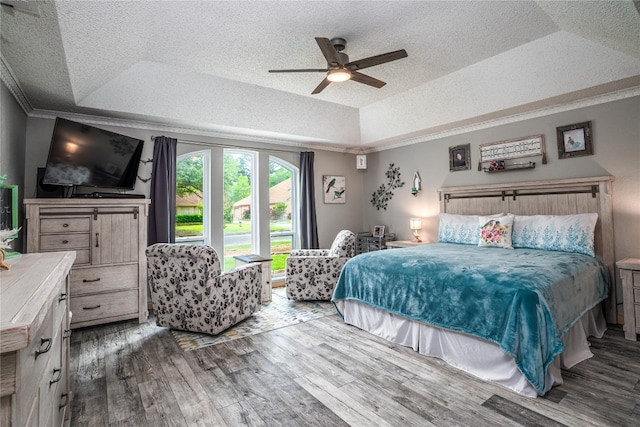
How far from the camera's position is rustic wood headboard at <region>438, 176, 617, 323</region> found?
3668mm

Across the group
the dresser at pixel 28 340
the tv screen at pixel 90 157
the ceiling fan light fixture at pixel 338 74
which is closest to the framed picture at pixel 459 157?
the ceiling fan light fixture at pixel 338 74

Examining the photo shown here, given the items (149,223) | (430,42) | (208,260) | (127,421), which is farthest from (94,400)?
(430,42)

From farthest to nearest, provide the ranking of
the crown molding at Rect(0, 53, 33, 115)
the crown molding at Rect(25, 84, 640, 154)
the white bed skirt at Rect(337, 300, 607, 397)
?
the crown molding at Rect(25, 84, 640, 154), the crown molding at Rect(0, 53, 33, 115), the white bed skirt at Rect(337, 300, 607, 397)

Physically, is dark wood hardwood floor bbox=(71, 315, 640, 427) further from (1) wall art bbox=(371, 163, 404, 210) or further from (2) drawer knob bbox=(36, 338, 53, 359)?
(1) wall art bbox=(371, 163, 404, 210)

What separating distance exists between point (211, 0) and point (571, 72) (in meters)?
3.64

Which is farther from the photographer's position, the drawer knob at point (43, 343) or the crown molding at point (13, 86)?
the crown molding at point (13, 86)

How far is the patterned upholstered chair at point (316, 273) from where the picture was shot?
4625 millimetres

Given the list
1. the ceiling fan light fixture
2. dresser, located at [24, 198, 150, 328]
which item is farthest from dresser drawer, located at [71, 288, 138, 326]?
the ceiling fan light fixture

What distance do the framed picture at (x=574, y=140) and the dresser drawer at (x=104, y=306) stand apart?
558 centimetres

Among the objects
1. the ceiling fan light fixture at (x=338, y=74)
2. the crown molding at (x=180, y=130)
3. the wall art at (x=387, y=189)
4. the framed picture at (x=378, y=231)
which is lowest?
the framed picture at (x=378, y=231)

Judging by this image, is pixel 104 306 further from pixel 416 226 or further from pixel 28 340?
pixel 416 226

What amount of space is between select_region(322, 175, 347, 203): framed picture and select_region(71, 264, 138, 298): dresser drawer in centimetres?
354

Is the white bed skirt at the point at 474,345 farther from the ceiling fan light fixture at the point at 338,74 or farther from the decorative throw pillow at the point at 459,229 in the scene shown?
the ceiling fan light fixture at the point at 338,74

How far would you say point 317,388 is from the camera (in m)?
2.43
